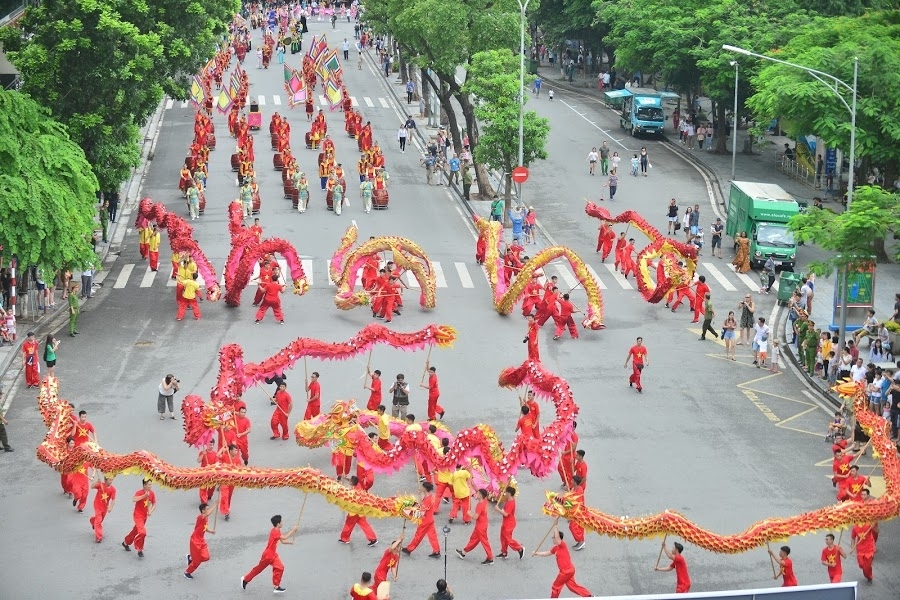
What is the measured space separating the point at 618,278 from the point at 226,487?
71.1 ft

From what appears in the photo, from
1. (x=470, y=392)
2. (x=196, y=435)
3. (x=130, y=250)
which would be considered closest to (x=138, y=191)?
(x=130, y=250)

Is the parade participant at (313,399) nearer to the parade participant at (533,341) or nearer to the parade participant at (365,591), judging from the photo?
the parade participant at (533,341)

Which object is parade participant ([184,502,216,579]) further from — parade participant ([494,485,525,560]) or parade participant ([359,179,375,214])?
parade participant ([359,179,375,214])

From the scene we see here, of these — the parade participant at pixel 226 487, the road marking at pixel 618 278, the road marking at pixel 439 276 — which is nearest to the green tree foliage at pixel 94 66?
the road marking at pixel 439 276

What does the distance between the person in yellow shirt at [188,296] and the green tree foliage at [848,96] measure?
21.9m

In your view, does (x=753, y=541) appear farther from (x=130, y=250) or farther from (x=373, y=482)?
(x=130, y=250)

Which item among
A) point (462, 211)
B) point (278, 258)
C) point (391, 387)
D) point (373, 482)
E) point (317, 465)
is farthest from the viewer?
point (462, 211)

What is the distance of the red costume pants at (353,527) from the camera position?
24.3 m

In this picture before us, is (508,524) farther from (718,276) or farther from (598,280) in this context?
(718,276)

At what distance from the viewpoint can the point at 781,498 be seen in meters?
27.1

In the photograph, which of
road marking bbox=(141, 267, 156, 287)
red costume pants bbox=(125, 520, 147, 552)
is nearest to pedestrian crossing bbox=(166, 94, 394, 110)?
road marking bbox=(141, 267, 156, 287)

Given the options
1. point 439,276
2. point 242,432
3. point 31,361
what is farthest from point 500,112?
point 242,432

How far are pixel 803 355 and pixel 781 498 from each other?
950cm

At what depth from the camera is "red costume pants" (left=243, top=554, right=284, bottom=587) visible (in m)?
22.6
